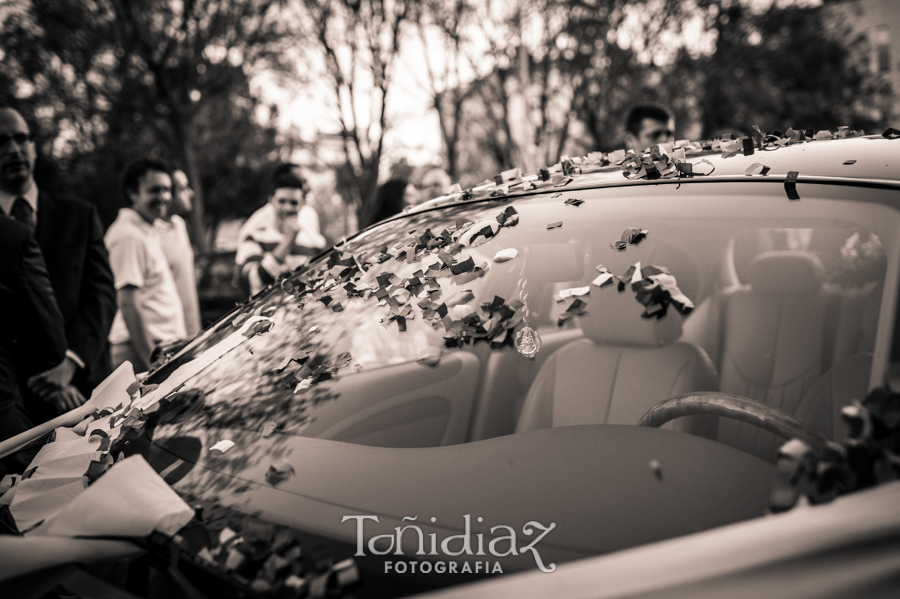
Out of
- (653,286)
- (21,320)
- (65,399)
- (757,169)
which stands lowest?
(65,399)

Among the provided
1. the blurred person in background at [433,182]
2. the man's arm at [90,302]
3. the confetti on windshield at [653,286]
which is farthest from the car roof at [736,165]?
the blurred person in background at [433,182]

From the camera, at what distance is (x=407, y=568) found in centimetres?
120

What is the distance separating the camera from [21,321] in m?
2.76

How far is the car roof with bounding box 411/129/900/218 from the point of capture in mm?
1472

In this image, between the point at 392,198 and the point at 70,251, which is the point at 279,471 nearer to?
the point at 70,251

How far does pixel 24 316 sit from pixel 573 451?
237cm

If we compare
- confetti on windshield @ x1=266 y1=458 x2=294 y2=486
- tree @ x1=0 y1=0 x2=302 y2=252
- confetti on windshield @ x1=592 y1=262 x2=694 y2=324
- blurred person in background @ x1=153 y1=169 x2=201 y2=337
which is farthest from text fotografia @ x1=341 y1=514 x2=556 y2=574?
tree @ x1=0 y1=0 x2=302 y2=252

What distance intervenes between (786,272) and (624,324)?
1.44 ft

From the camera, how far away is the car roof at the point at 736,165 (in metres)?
1.47

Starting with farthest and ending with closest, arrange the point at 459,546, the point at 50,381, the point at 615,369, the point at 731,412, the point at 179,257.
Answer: the point at 179,257, the point at 50,381, the point at 615,369, the point at 731,412, the point at 459,546

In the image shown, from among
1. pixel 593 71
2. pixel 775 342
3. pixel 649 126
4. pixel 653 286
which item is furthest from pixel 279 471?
pixel 593 71

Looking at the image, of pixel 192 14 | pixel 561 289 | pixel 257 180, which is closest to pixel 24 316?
pixel 561 289

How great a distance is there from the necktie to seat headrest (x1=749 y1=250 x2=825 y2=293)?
3.21 metres

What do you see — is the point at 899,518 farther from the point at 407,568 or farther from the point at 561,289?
the point at 561,289
